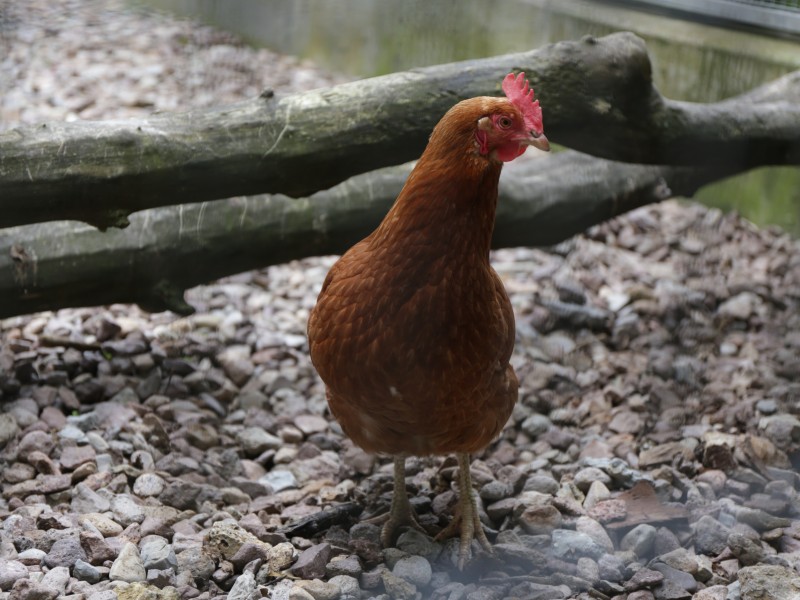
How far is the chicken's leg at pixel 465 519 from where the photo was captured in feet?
8.01

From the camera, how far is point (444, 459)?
9.51 ft

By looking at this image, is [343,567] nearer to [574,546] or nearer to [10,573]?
[574,546]

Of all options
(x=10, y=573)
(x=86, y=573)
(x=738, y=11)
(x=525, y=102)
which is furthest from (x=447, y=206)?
(x=738, y=11)

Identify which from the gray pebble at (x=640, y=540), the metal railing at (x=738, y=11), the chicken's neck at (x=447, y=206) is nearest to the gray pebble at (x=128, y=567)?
the chicken's neck at (x=447, y=206)

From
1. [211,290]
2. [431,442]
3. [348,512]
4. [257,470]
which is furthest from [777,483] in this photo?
[211,290]

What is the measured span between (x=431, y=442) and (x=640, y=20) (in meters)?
1.90

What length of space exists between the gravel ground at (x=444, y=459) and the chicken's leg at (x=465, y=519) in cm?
5

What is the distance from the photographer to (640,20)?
331 centimetres

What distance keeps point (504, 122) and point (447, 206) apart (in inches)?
8.9

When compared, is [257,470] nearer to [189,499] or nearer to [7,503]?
[189,499]

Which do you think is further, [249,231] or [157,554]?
[249,231]

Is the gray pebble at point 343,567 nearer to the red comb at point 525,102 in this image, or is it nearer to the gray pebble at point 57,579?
the gray pebble at point 57,579

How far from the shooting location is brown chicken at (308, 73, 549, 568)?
2049mm

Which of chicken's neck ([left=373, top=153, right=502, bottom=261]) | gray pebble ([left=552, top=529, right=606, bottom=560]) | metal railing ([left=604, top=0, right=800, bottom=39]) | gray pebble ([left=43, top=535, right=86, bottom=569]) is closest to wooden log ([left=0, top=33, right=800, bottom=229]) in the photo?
metal railing ([left=604, top=0, right=800, bottom=39])
